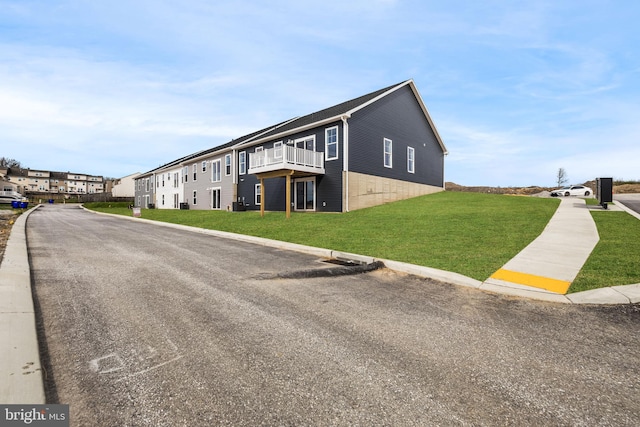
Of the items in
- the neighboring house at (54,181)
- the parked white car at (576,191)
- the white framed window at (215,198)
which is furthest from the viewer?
the neighboring house at (54,181)

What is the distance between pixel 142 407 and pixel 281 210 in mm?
21017

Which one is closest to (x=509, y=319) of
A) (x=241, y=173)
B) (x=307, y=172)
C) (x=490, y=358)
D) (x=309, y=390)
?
(x=490, y=358)

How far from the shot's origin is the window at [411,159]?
25031 millimetres

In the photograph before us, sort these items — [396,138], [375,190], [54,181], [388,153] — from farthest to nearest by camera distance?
[54,181] → [396,138] → [388,153] → [375,190]

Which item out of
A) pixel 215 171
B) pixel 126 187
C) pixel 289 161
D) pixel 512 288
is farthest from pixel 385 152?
pixel 126 187

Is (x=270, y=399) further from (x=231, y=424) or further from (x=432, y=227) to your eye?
(x=432, y=227)

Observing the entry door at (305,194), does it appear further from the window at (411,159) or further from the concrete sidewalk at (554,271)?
the concrete sidewalk at (554,271)

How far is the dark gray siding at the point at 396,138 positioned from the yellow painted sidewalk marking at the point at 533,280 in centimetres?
1399

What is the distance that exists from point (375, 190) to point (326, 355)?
1900cm

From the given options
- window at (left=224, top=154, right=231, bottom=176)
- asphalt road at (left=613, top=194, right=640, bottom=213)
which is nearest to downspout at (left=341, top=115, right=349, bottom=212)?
asphalt road at (left=613, top=194, right=640, bottom=213)

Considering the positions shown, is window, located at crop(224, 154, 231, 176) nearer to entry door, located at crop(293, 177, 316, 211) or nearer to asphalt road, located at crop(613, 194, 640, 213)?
entry door, located at crop(293, 177, 316, 211)

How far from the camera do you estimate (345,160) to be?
62.6 feet

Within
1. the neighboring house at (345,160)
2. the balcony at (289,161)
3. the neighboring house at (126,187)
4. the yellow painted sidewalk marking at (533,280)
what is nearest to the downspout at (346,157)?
the neighboring house at (345,160)

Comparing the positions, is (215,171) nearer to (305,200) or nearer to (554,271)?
(305,200)
